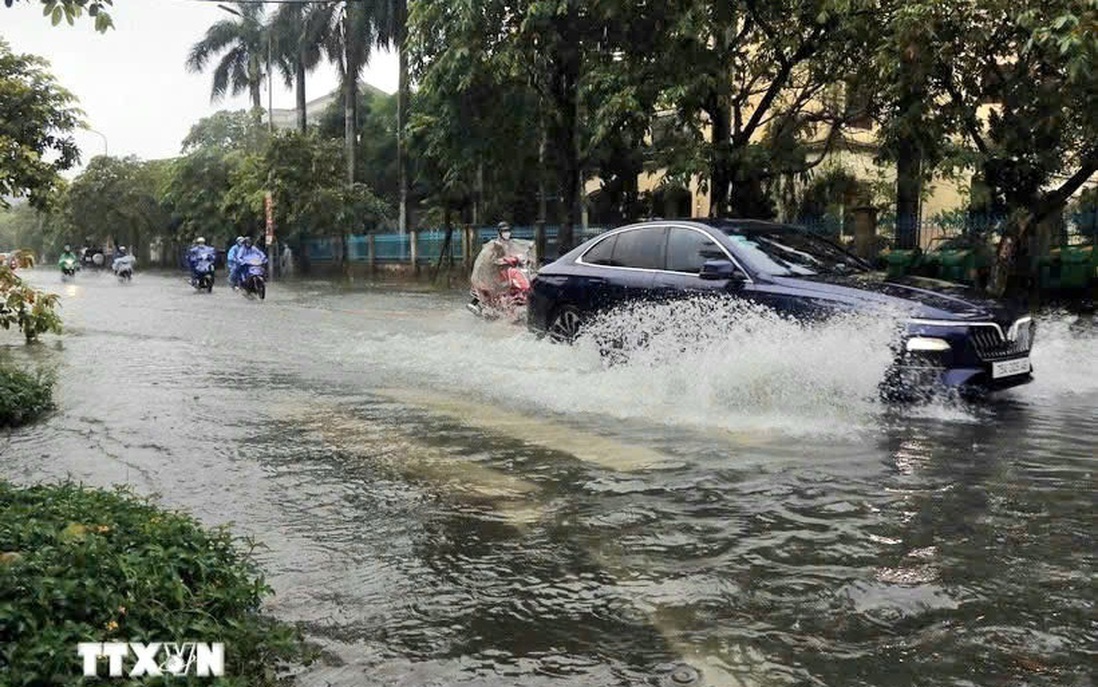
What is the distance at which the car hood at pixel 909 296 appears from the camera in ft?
22.2

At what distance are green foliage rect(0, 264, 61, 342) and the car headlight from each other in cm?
676

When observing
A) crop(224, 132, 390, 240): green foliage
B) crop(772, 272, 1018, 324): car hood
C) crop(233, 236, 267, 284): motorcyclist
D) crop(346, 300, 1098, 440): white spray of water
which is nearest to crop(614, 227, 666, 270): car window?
crop(346, 300, 1098, 440): white spray of water

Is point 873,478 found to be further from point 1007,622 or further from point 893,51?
point 893,51

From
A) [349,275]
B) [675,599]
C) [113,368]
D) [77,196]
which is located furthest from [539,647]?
[77,196]

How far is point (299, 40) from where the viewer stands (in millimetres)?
38250

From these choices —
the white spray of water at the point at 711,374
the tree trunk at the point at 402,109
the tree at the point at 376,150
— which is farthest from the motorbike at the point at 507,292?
the tree at the point at 376,150

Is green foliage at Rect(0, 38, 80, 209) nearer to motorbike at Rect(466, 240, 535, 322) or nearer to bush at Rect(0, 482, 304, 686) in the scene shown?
motorbike at Rect(466, 240, 535, 322)

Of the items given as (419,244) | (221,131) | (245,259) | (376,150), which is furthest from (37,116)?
→ (221,131)

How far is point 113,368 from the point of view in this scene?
34.0 ft

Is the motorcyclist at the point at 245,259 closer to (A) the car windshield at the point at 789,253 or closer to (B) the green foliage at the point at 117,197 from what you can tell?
(A) the car windshield at the point at 789,253

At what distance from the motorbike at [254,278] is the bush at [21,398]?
47.7ft

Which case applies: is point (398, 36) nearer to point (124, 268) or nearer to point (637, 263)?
point (124, 268)

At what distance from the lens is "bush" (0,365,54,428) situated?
7.09 meters

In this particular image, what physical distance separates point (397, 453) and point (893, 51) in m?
9.47
